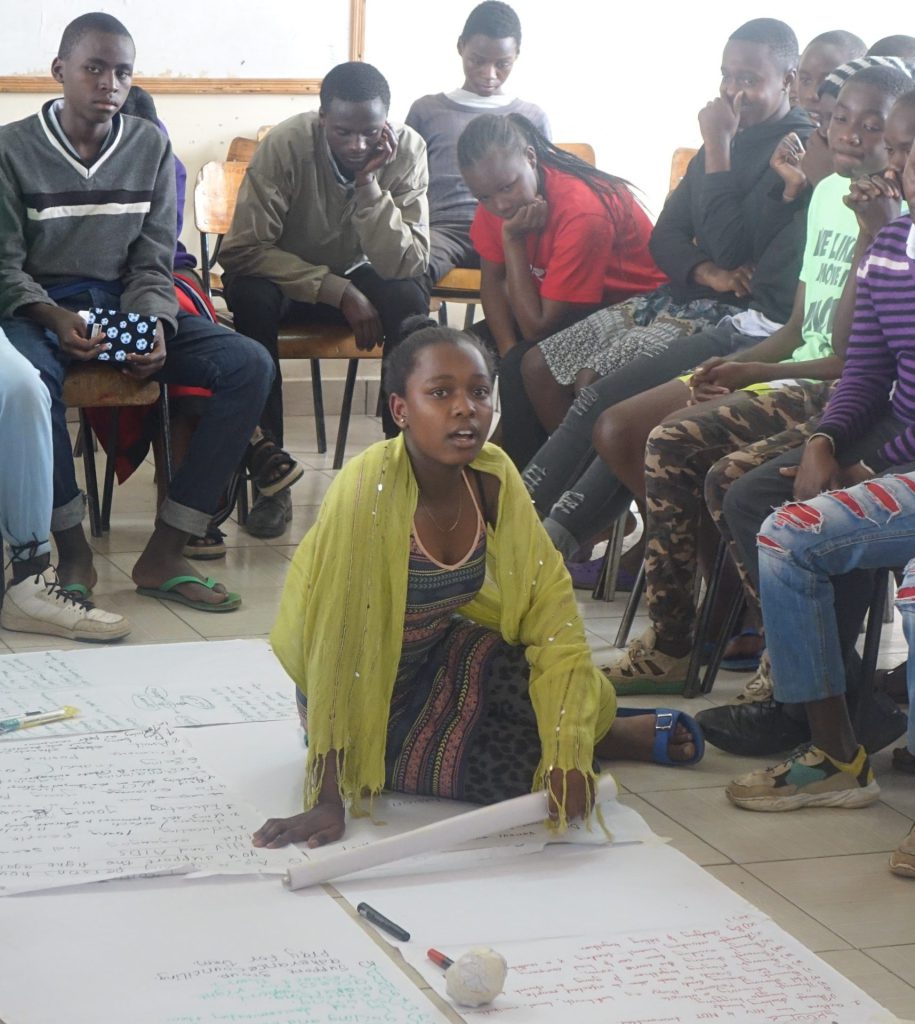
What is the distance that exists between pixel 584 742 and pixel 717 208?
165cm

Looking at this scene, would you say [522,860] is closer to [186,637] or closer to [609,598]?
[186,637]

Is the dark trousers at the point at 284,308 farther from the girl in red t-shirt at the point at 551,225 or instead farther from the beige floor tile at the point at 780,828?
the beige floor tile at the point at 780,828

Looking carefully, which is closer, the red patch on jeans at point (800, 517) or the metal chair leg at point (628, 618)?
the red patch on jeans at point (800, 517)

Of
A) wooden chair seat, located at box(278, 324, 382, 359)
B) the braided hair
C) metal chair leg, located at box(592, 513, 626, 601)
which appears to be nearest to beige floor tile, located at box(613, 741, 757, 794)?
metal chair leg, located at box(592, 513, 626, 601)

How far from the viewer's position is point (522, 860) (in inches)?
83.0

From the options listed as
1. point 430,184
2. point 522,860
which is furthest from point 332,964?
point 430,184

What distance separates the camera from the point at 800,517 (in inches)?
89.3

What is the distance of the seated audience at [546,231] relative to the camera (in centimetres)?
358

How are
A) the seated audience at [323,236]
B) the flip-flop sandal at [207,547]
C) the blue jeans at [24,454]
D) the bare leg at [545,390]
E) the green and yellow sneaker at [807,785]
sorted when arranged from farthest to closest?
the seated audience at [323,236], the flip-flop sandal at [207,547], the bare leg at [545,390], the blue jeans at [24,454], the green and yellow sneaker at [807,785]

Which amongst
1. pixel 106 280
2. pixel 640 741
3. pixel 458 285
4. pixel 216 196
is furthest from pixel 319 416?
pixel 640 741

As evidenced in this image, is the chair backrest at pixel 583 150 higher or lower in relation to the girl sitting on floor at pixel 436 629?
higher

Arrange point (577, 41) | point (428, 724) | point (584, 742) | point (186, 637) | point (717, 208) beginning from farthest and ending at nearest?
1. point (577, 41)
2. point (717, 208)
3. point (186, 637)
4. point (428, 724)
5. point (584, 742)

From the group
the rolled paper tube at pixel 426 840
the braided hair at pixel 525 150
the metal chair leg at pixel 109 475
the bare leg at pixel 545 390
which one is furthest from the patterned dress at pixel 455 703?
the metal chair leg at pixel 109 475

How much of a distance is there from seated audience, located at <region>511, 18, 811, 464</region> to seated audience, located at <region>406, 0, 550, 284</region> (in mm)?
1249
